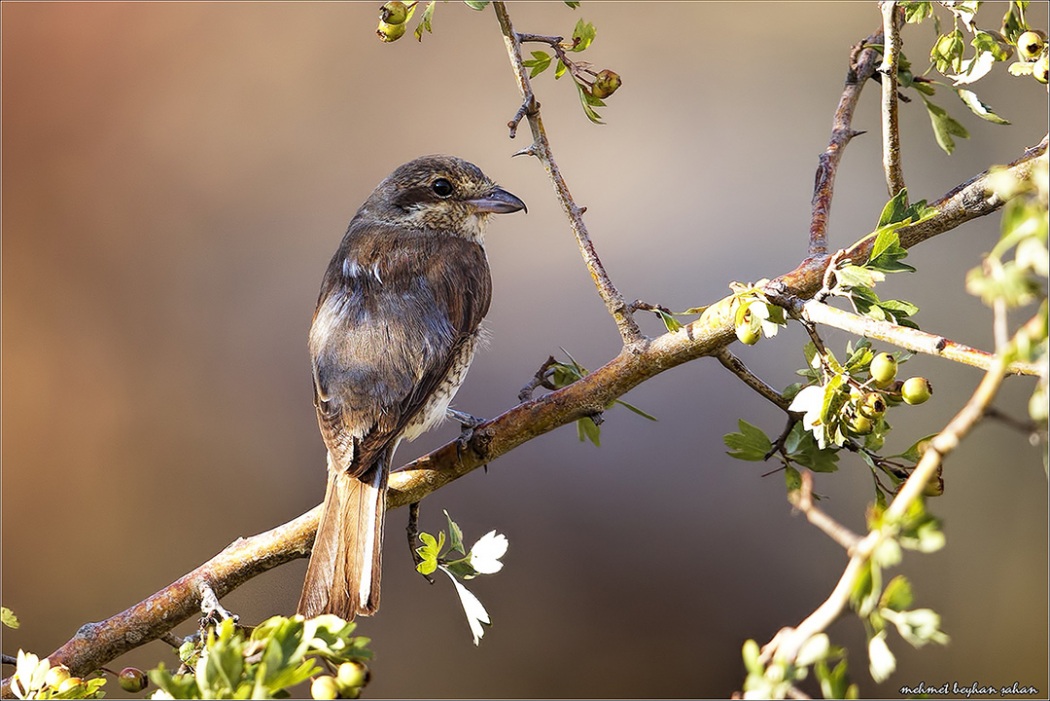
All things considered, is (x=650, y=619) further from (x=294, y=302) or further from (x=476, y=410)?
(x=294, y=302)

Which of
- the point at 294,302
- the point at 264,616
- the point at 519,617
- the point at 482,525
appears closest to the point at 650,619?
the point at 519,617

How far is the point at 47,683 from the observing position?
1.52 meters

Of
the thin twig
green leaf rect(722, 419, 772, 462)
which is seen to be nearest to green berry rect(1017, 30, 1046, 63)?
green leaf rect(722, 419, 772, 462)

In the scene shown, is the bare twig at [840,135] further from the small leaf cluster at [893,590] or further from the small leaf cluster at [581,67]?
the small leaf cluster at [893,590]

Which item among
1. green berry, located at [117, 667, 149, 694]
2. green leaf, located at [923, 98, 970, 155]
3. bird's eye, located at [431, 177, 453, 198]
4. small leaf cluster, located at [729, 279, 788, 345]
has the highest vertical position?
bird's eye, located at [431, 177, 453, 198]

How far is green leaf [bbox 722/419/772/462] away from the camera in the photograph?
201cm

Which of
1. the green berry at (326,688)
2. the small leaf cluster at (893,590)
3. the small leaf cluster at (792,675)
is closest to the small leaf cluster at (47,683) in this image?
the green berry at (326,688)

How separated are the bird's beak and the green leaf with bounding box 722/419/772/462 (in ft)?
5.05

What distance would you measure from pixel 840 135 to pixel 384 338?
134 centimetres

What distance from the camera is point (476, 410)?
15.6 feet

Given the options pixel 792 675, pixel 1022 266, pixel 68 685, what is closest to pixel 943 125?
pixel 1022 266

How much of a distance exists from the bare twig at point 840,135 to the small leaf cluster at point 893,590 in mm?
1126

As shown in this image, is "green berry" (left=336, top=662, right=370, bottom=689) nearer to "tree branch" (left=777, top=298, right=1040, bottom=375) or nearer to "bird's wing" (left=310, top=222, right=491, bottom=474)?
"tree branch" (left=777, top=298, right=1040, bottom=375)

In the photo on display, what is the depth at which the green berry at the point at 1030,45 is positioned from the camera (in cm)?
176
